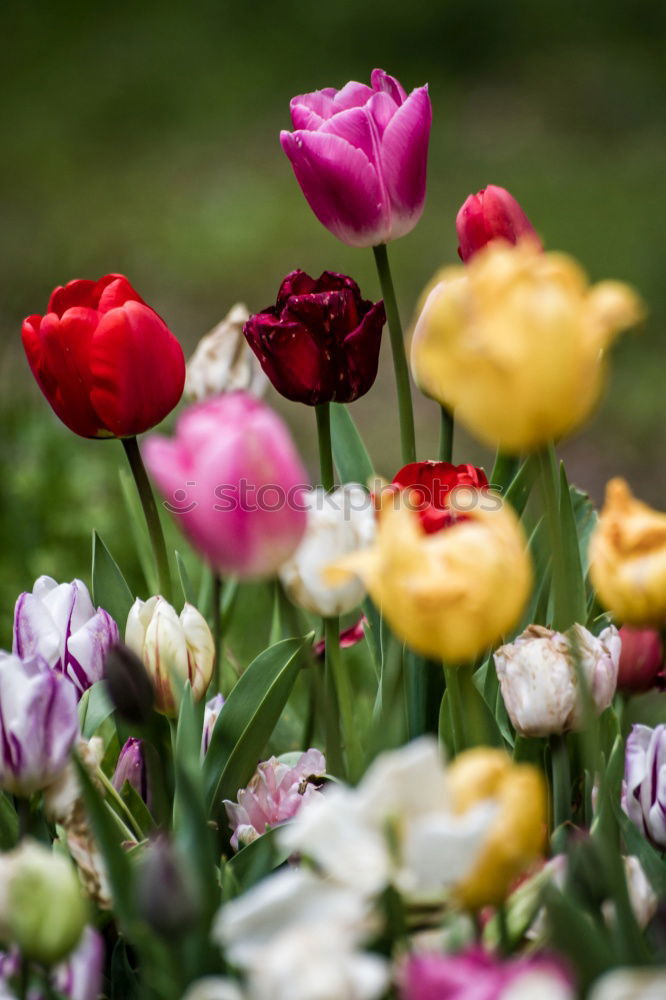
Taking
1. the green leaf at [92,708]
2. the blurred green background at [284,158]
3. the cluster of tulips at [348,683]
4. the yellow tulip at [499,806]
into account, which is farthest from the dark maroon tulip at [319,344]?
the blurred green background at [284,158]

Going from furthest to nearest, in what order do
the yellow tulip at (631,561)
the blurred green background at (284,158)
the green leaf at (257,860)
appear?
the blurred green background at (284,158), the green leaf at (257,860), the yellow tulip at (631,561)

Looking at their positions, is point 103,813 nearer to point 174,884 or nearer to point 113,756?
point 174,884

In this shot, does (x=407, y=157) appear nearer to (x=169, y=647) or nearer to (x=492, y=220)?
(x=492, y=220)

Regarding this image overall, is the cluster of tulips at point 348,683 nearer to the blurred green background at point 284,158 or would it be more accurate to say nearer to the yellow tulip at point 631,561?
the yellow tulip at point 631,561

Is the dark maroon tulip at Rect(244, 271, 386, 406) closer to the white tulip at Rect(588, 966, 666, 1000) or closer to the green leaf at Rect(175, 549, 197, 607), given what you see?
the green leaf at Rect(175, 549, 197, 607)

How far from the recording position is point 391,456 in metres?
2.48

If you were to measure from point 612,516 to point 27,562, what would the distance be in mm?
998

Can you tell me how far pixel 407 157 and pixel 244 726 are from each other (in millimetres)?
348

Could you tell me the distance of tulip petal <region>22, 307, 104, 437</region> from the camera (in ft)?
2.36

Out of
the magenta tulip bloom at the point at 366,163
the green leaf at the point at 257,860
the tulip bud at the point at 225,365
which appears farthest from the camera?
the tulip bud at the point at 225,365

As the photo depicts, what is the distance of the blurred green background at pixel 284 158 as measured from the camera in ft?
9.86

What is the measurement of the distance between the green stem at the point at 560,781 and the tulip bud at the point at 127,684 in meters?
0.23

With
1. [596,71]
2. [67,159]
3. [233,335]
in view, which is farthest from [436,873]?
[596,71]

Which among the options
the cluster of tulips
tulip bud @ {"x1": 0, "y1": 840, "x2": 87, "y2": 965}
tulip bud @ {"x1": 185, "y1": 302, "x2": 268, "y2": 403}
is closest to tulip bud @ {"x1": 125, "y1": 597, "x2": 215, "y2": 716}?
the cluster of tulips
